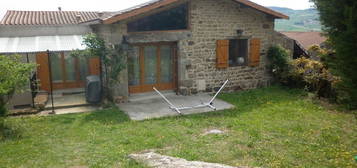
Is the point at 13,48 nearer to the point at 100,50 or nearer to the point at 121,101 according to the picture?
the point at 100,50

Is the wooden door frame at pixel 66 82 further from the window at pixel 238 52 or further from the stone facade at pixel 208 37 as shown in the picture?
the window at pixel 238 52

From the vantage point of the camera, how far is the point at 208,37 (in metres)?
13.1

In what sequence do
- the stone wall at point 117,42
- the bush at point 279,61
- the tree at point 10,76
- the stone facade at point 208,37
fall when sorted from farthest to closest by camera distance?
the bush at point 279,61
the stone facade at point 208,37
the stone wall at point 117,42
the tree at point 10,76

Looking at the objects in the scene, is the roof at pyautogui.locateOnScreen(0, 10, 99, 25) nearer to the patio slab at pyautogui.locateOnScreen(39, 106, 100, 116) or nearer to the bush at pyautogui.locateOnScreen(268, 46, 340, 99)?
the patio slab at pyautogui.locateOnScreen(39, 106, 100, 116)

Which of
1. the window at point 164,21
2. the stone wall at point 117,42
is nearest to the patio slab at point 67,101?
the stone wall at point 117,42

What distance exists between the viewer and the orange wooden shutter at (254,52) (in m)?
14.0

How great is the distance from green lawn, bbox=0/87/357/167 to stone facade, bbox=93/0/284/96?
2.51 m

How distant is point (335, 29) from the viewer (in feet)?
→ 20.9

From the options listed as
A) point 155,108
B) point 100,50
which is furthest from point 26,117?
point 155,108

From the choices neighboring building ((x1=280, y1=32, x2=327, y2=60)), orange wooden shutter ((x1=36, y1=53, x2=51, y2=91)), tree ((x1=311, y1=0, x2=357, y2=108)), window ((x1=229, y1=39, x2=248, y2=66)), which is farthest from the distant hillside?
tree ((x1=311, y1=0, x2=357, y2=108))

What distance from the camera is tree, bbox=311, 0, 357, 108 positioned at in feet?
19.2

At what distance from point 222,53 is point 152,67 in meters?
2.84

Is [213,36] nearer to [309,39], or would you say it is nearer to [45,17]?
[309,39]

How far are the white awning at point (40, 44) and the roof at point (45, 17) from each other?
2835 mm
